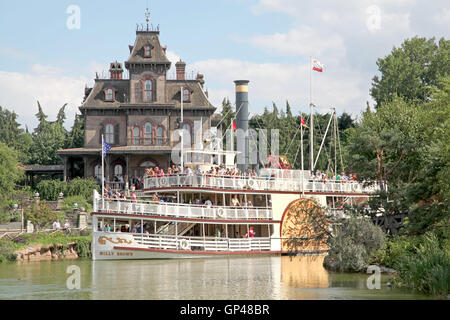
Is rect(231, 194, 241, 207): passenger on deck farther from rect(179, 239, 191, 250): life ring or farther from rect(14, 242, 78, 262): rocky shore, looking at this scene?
rect(14, 242, 78, 262): rocky shore

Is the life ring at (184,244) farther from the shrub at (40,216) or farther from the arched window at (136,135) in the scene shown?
the arched window at (136,135)

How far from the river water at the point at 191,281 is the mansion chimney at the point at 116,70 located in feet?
99.4

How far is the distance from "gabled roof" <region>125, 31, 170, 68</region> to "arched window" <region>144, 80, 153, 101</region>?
1.82 metres

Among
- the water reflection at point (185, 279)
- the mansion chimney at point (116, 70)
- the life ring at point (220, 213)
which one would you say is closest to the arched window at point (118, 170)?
the mansion chimney at point (116, 70)

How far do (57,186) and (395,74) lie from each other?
33.7 metres

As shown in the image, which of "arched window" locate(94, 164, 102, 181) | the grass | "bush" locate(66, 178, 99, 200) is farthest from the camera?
"arched window" locate(94, 164, 102, 181)

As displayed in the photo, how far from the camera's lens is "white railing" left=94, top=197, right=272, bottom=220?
34312mm

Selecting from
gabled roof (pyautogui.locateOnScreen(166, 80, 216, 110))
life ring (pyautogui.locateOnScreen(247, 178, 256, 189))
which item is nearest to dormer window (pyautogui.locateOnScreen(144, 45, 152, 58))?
gabled roof (pyautogui.locateOnScreen(166, 80, 216, 110))

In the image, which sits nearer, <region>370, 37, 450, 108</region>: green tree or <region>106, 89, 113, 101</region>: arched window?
<region>106, 89, 113, 101</region>: arched window

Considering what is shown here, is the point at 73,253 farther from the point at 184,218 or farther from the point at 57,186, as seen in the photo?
the point at 57,186

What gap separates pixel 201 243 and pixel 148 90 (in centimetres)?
2499

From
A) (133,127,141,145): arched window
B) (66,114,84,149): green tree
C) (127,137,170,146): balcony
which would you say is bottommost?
(127,137,170,146): balcony

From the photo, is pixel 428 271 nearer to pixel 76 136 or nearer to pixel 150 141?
pixel 150 141

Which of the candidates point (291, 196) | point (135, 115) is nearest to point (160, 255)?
point (291, 196)
